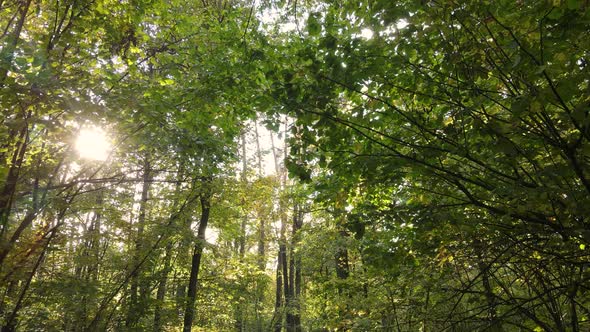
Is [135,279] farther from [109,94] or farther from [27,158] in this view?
[109,94]

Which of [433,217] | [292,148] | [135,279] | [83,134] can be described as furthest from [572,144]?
[135,279]

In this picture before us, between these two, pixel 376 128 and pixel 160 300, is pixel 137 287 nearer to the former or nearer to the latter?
pixel 160 300

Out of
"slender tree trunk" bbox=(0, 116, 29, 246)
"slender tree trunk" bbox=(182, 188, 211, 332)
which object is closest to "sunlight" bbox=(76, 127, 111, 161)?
"slender tree trunk" bbox=(0, 116, 29, 246)

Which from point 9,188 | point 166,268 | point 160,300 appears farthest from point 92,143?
point 166,268

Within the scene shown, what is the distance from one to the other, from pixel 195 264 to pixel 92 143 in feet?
18.6

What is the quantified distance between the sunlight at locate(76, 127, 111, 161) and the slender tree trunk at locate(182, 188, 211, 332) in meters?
3.77

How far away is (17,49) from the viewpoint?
3.50 meters

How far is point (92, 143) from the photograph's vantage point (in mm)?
4844

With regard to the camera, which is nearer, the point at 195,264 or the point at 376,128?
the point at 376,128

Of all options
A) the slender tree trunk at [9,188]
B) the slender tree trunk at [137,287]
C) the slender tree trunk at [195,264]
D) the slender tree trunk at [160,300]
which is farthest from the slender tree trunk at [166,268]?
the slender tree trunk at [9,188]

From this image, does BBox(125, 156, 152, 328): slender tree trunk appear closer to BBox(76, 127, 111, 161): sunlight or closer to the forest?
the forest

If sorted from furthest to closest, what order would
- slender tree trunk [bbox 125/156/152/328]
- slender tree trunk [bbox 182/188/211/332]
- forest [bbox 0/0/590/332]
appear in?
slender tree trunk [bbox 182/188/211/332]
slender tree trunk [bbox 125/156/152/328]
forest [bbox 0/0/590/332]

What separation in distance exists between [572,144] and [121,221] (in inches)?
339

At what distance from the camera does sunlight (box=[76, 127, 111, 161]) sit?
457 cm
